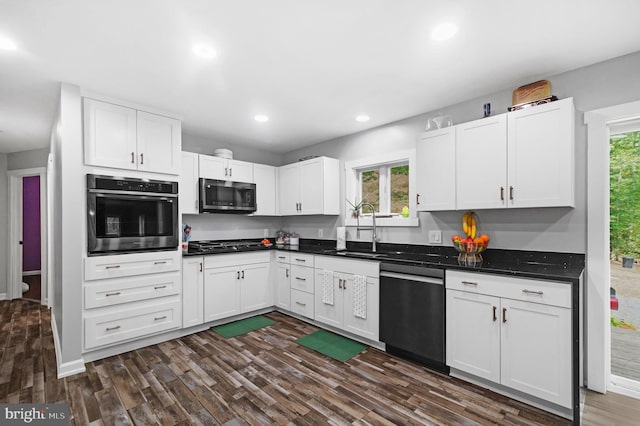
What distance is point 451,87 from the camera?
2766 mm

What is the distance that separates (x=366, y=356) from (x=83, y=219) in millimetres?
2903

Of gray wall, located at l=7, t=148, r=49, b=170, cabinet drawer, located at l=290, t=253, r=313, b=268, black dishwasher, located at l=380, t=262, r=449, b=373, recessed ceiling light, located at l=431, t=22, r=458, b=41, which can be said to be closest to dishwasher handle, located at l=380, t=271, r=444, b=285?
black dishwasher, located at l=380, t=262, r=449, b=373

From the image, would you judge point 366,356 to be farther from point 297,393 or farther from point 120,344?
point 120,344

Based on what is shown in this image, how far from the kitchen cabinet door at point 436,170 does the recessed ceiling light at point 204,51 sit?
2.05 meters

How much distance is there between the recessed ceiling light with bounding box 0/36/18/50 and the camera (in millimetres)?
2004

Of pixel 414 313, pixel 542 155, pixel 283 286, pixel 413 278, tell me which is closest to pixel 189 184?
pixel 283 286

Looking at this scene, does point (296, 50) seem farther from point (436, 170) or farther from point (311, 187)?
point (311, 187)

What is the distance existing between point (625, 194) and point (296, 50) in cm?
278

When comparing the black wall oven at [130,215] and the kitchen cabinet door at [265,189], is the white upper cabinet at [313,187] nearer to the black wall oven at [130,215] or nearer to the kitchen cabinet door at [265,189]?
the kitchen cabinet door at [265,189]

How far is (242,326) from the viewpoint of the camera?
373cm

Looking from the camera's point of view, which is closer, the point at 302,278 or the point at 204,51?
the point at 204,51

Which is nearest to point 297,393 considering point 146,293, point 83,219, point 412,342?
point 412,342

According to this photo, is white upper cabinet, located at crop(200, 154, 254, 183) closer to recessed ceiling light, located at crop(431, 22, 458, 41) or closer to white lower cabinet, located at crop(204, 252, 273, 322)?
white lower cabinet, located at crop(204, 252, 273, 322)

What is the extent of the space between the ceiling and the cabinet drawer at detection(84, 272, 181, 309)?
178cm
